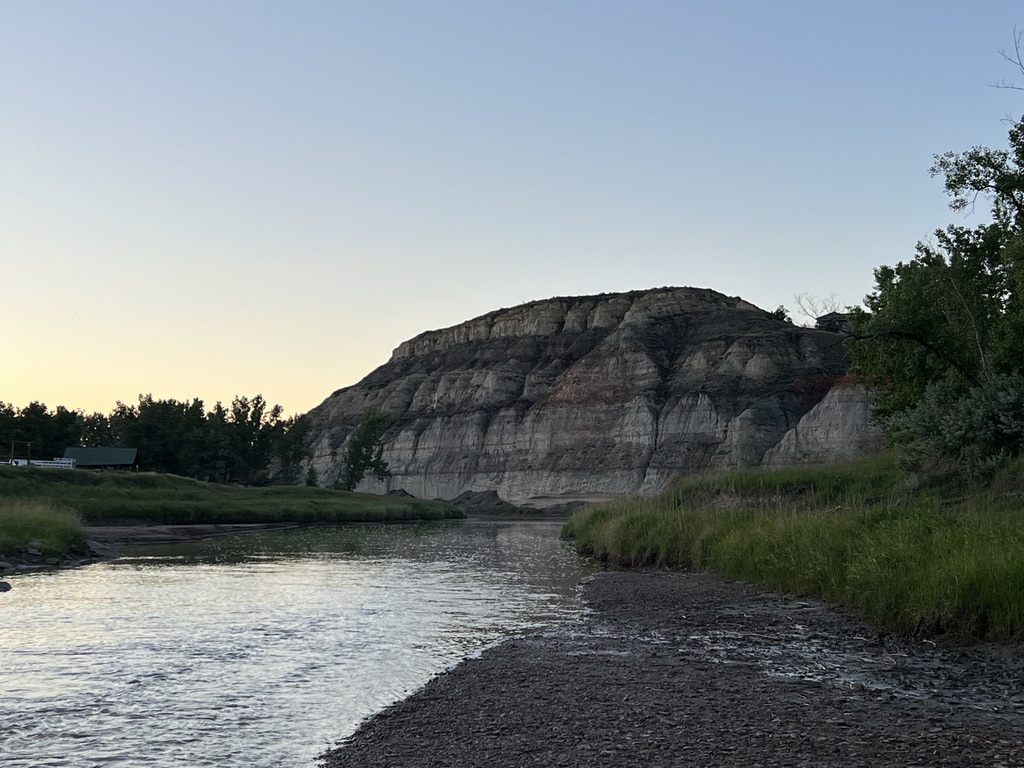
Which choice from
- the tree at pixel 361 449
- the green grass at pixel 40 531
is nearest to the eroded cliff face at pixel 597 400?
the tree at pixel 361 449

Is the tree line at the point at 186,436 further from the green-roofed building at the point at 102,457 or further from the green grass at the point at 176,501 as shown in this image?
the green grass at the point at 176,501

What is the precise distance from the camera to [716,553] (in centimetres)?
2169

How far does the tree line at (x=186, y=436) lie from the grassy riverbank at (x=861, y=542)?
70369 mm

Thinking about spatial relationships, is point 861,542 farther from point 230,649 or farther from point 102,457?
point 102,457

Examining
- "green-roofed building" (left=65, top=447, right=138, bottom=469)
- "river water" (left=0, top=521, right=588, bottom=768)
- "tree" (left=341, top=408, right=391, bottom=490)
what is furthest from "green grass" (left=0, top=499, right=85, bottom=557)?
"tree" (left=341, top=408, right=391, bottom=490)

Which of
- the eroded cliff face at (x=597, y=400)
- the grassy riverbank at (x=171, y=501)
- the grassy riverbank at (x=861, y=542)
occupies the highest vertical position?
the eroded cliff face at (x=597, y=400)

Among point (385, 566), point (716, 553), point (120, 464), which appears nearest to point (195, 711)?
point (716, 553)

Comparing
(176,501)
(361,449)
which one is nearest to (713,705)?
(176,501)

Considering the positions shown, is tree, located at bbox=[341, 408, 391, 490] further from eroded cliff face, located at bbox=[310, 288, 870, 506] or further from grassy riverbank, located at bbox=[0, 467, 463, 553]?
grassy riverbank, located at bbox=[0, 467, 463, 553]

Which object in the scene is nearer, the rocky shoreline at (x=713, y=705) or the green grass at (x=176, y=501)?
the rocky shoreline at (x=713, y=705)

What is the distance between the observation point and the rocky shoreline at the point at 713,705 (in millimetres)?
6734

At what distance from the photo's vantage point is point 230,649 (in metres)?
12.6

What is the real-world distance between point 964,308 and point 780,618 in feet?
62.8

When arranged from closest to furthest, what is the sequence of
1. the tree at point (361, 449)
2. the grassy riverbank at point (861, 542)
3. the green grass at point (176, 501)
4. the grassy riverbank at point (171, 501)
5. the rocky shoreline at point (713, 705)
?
the rocky shoreline at point (713, 705) → the grassy riverbank at point (861, 542) → the grassy riverbank at point (171, 501) → the green grass at point (176, 501) → the tree at point (361, 449)
